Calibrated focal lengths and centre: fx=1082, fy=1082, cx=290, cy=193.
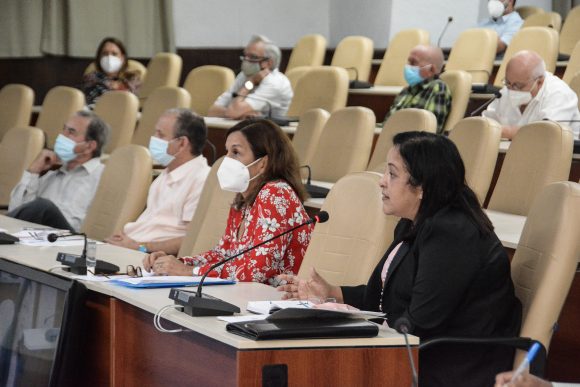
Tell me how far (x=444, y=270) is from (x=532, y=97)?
10.1 feet

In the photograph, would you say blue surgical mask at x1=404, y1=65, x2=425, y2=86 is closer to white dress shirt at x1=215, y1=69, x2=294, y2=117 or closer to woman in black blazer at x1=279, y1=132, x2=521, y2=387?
white dress shirt at x1=215, y1=69, x2=294, y2=117

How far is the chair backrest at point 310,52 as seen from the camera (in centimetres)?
874

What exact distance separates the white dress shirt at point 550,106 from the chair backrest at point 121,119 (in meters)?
2.26

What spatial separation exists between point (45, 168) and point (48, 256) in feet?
6.39

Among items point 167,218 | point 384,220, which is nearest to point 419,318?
point 384,220

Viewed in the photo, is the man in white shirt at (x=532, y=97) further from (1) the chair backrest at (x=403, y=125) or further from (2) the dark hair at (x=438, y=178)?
(2) the dark hair at (x=438, y=178)

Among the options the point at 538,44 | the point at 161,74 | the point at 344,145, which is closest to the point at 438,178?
the point at 344,145

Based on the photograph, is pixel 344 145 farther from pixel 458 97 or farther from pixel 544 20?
pixel 544 20

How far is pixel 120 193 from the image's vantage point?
182 inches

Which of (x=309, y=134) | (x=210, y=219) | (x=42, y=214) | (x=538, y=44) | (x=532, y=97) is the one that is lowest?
(x=42, y=214)

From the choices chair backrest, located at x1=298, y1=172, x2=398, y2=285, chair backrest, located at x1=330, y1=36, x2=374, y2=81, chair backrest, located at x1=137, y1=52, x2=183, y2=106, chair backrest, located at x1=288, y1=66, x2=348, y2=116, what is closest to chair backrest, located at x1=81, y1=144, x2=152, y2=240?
chair backrest, located at x1=298, y1=172, x2=398, y2=285

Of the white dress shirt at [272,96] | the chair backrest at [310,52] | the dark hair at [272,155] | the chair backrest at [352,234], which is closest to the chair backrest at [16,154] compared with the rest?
the white dress shirt at [272,96]

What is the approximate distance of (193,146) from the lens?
4.64 meters

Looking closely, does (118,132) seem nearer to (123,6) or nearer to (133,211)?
(133,211)
